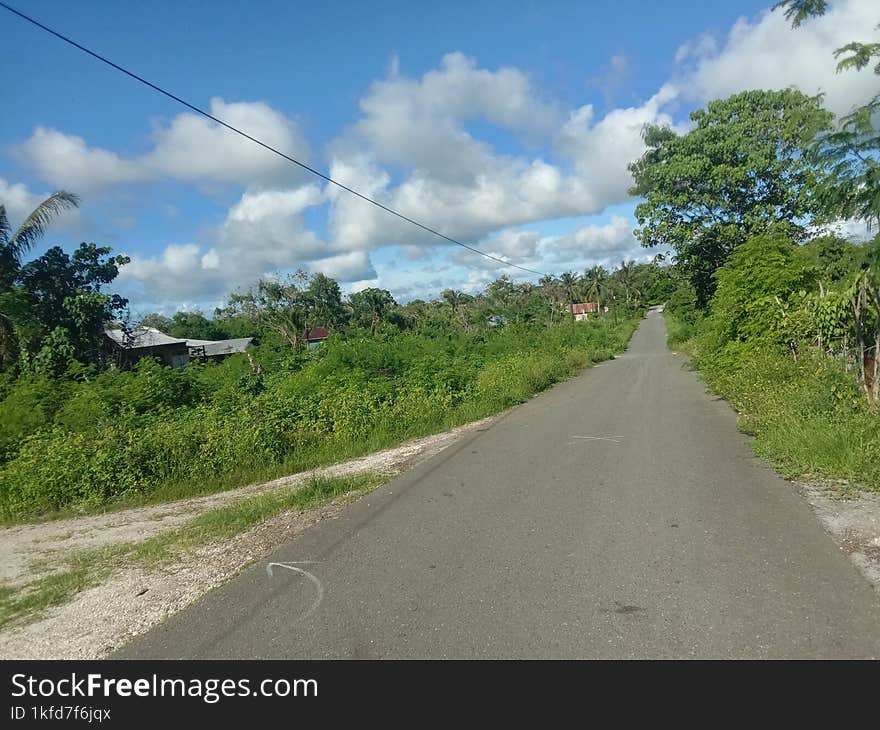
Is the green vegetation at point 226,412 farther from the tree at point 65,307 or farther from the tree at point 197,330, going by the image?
the tree at point 197,330

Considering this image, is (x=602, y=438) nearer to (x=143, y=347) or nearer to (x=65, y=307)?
(x=65, y=307)

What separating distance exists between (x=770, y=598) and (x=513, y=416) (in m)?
10.6

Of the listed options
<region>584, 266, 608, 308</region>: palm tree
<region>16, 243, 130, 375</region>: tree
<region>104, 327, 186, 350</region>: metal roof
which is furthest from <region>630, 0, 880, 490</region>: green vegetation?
<region>584, 266, 608, 308</region>: palm tree

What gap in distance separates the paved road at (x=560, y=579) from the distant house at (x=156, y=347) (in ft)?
69.5

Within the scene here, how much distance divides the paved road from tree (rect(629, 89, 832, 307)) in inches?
724

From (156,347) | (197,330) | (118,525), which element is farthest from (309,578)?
(197,330)

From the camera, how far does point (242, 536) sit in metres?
6.30

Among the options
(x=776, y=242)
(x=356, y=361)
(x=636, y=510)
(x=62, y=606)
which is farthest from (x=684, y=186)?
(x=62, y=606)

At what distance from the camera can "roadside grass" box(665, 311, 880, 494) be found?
22.1 feet

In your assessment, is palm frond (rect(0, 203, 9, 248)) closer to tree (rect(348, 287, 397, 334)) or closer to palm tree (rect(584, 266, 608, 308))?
tree (rect(348, 287, 397, 334))

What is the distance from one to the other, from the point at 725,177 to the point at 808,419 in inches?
695

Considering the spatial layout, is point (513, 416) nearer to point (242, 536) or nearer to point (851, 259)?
point (851, 259)
